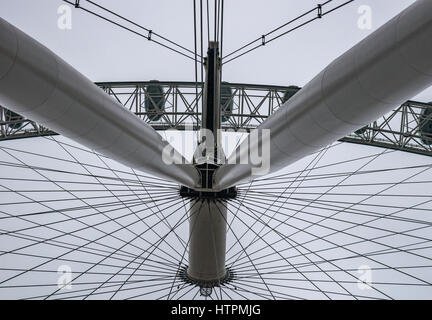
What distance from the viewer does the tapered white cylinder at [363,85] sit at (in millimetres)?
4859

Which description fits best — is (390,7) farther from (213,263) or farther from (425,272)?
(425,272)

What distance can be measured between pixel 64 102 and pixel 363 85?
436 centimetres

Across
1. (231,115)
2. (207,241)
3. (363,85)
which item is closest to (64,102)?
(363,85)

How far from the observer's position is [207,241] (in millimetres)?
15016

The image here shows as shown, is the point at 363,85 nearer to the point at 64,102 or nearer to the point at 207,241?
the point at 64,102

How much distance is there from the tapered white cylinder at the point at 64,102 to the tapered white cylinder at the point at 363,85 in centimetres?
273

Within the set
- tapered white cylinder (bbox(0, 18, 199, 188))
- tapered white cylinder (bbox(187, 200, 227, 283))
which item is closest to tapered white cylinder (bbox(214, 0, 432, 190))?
tapered white cylinder (bbox(0, 18, 199, 188))

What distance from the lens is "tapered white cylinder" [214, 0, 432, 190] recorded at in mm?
4859

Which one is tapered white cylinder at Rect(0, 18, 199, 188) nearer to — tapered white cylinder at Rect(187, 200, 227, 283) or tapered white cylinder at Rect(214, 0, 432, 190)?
Result: tapered white cylinder at Rect(214, 0, 432, 190)

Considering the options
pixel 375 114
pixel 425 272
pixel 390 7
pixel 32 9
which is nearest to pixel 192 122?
pixel 32 9

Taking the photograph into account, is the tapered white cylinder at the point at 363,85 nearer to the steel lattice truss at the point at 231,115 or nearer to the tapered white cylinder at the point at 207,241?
the tapered white cylinder at the point at 207,241

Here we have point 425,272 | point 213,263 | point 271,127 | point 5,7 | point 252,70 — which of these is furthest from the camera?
point 425,272
